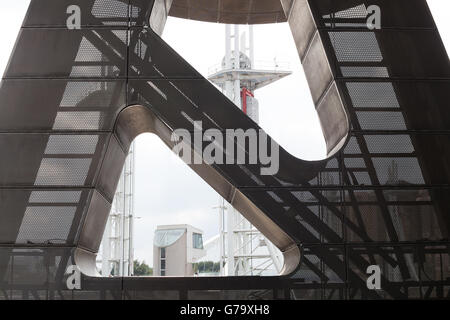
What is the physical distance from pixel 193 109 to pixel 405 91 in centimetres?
383

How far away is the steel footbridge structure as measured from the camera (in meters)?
9.16

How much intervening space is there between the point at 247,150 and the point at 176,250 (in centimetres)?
3663

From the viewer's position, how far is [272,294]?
9.10m

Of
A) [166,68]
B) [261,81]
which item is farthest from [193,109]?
[261,81]

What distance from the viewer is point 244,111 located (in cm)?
3844
